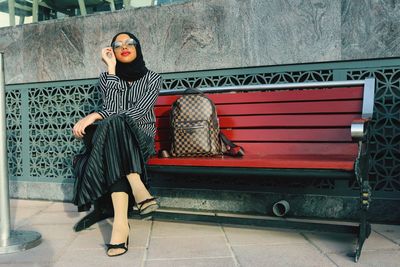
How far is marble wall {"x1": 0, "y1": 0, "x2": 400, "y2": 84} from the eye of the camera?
13.4ft

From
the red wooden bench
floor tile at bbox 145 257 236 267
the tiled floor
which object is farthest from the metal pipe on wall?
floor tile at bbox 145 257 236 267

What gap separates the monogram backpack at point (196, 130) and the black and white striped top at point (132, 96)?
22cm

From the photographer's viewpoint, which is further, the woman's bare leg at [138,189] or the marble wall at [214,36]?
the marble wall at [214,36]

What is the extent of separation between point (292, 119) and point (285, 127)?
92mm

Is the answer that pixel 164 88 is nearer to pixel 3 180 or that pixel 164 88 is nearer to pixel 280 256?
pixel 3 180

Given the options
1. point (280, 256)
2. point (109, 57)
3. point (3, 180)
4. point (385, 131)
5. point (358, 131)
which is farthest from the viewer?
point (385, 131)

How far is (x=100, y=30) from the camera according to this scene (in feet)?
16.6

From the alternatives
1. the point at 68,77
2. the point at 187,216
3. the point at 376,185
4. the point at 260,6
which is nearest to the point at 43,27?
the point at 68,77

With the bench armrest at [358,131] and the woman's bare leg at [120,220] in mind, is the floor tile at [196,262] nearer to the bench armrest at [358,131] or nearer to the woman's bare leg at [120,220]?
the woman's bare leg at [120,220]

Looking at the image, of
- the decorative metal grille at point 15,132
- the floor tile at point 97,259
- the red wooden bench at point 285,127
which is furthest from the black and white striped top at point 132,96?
the decorative metal grille at point 15,132

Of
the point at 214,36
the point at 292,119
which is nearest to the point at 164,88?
the point at 214,36

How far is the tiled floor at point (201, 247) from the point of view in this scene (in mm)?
2951

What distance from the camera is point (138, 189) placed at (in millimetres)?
3143

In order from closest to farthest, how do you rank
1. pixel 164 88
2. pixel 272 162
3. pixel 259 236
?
pixel 272 162
pixel 259 236
pixel 164 88
